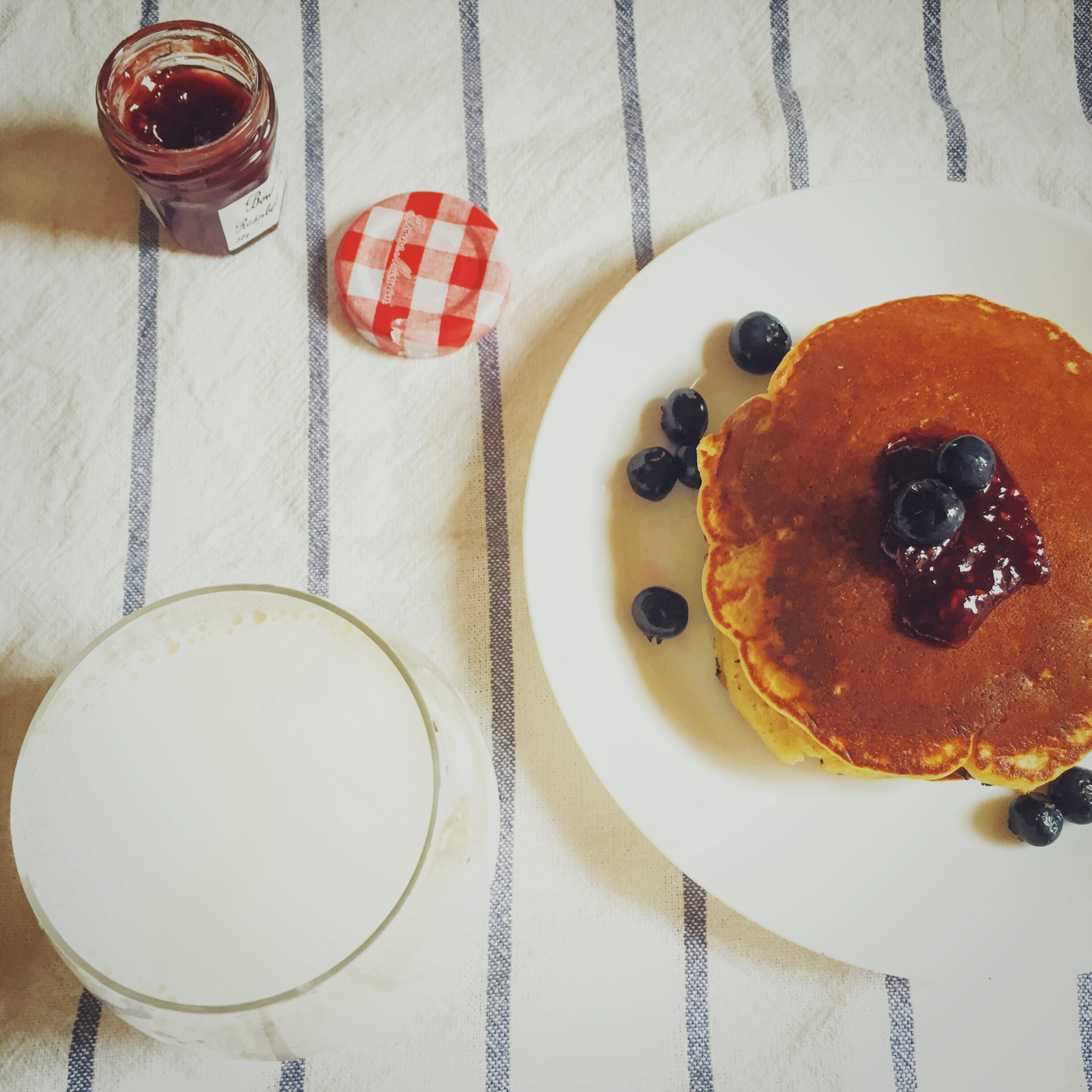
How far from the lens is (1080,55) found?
5.15ft

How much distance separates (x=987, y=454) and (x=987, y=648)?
0.27 meters

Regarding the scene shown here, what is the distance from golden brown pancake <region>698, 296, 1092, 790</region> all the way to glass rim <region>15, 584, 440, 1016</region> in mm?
523

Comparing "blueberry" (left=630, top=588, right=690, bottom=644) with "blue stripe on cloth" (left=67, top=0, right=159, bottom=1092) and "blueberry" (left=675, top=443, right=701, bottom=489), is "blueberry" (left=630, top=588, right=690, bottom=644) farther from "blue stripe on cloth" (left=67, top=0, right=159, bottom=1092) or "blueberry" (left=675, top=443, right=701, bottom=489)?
"blue stripe on cloth" (left=67, top=0, right=159, bottom=1092)

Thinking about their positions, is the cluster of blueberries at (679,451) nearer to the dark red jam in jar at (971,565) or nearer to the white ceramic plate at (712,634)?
the white ceramic plate at (712,634)

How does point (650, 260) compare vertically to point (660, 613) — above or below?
above

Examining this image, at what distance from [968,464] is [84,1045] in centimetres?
138

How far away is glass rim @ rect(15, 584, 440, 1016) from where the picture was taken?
0.85m

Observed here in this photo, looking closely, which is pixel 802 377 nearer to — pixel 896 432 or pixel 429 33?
pixel 896 432

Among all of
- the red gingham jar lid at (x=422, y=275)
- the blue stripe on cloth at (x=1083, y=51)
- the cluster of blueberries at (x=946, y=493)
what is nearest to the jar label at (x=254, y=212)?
the red gingham jar lid at (x=422, y=275)

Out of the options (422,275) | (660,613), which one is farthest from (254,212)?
(660,613)

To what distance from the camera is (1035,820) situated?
Answer: 1.28m

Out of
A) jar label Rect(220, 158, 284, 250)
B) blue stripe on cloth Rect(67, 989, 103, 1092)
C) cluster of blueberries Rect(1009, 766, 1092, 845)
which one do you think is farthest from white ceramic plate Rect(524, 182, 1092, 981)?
blue stripe on cloth Rect(67, 989, 103, 1092)

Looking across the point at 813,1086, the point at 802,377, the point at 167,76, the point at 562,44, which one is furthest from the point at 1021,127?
the point at 813,1086

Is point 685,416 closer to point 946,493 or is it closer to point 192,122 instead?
point 946,493
